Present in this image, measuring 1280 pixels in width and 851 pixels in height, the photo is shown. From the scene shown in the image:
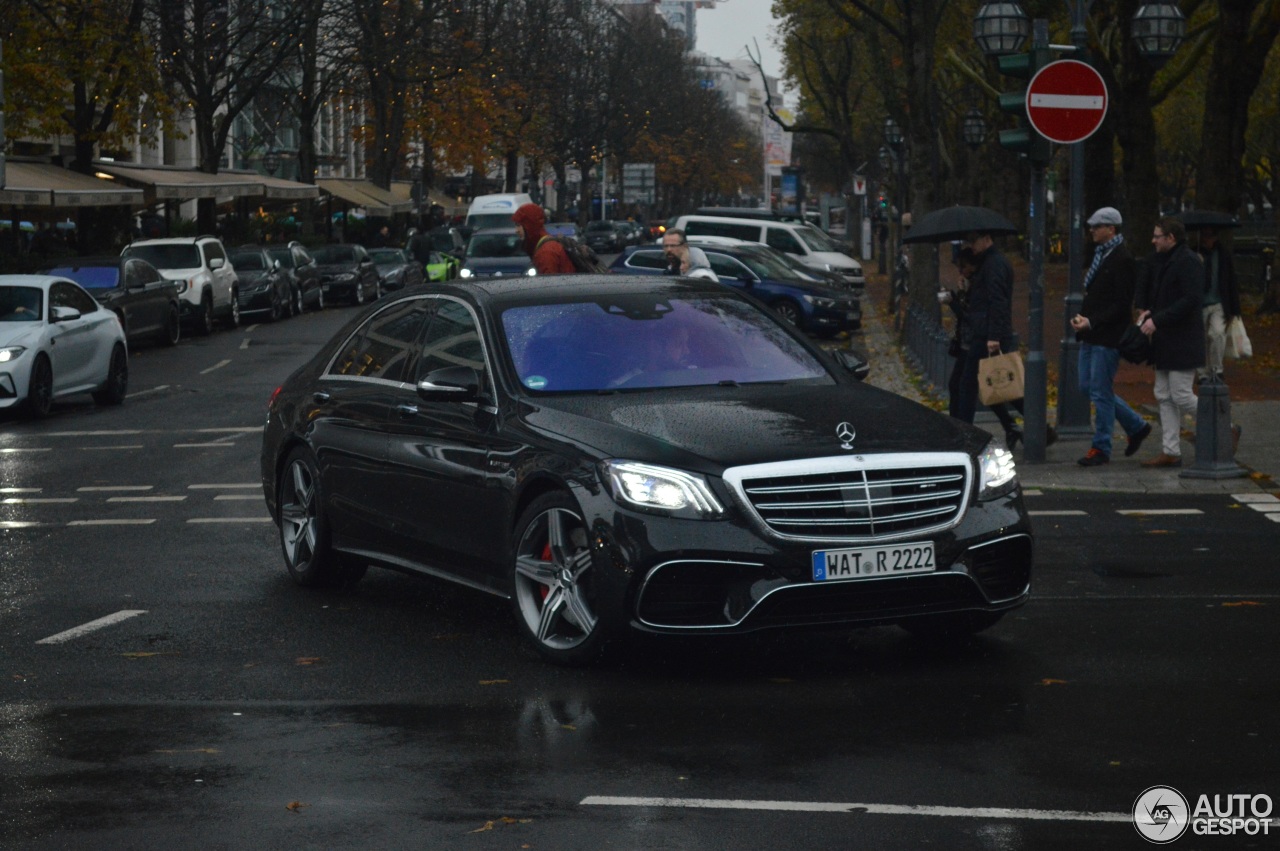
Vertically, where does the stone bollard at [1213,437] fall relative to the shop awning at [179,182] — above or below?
below

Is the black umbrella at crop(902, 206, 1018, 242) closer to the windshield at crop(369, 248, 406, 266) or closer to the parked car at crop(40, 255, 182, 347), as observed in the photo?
the parked car at crop(40, 255, 182, 347)

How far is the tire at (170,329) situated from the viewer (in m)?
33.1

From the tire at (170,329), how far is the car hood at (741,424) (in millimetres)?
25885

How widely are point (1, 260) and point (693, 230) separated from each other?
1523 centimetres

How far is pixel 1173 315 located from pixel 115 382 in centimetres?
1317

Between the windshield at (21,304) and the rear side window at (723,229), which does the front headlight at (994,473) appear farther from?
the rear side window at (723,229)

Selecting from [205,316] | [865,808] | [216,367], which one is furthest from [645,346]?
[205,316]

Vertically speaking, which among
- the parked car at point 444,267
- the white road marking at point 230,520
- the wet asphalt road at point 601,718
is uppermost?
the parked car at point 444,267

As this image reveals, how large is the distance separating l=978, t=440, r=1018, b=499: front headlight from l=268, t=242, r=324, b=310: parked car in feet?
118

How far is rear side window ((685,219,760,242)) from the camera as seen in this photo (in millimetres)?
44031

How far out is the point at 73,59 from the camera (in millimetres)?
38656

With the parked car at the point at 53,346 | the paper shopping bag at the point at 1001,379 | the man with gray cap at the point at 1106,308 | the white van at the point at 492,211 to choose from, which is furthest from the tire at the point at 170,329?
the white van at the point at 492,211

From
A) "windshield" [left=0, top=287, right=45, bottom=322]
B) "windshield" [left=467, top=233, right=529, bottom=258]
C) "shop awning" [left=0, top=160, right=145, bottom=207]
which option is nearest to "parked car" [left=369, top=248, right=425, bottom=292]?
"shop awning" [left=0, top=160, right=145, bottom=207]

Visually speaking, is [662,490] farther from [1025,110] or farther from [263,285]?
[263,285]
